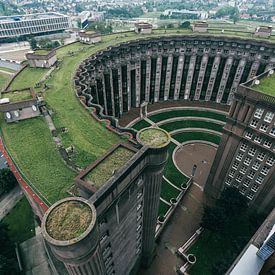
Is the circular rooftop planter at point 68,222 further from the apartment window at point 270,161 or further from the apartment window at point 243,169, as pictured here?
the apartment window at point 243,169

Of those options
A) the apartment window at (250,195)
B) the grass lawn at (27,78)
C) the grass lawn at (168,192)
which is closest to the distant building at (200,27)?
the grass lawn at (27,78)

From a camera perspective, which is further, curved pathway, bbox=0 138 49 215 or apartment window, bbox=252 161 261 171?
apartment window, bbox=252 161 261 171

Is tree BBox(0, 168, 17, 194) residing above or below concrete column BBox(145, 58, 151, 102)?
below

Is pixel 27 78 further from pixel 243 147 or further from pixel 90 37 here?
pixel 243 147

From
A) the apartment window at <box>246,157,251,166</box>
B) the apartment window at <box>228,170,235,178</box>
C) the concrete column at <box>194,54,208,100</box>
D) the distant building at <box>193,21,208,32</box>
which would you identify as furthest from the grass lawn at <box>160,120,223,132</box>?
the distant building at <box>193,21,208,32</box>

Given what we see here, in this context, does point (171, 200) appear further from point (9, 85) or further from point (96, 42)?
point (96, 42)

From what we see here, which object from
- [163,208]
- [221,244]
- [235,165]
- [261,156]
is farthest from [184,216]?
[261,156]

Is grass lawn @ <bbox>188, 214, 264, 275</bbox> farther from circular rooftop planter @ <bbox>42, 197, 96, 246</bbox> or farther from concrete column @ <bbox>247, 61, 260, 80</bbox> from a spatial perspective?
concrete column @ <bbox>247, 61, 260, 80</bbox>

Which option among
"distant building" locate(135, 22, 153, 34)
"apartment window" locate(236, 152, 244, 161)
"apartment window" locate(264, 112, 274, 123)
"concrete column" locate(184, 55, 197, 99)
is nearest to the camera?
"apartment window" locate(264, 112, 274, 123)
